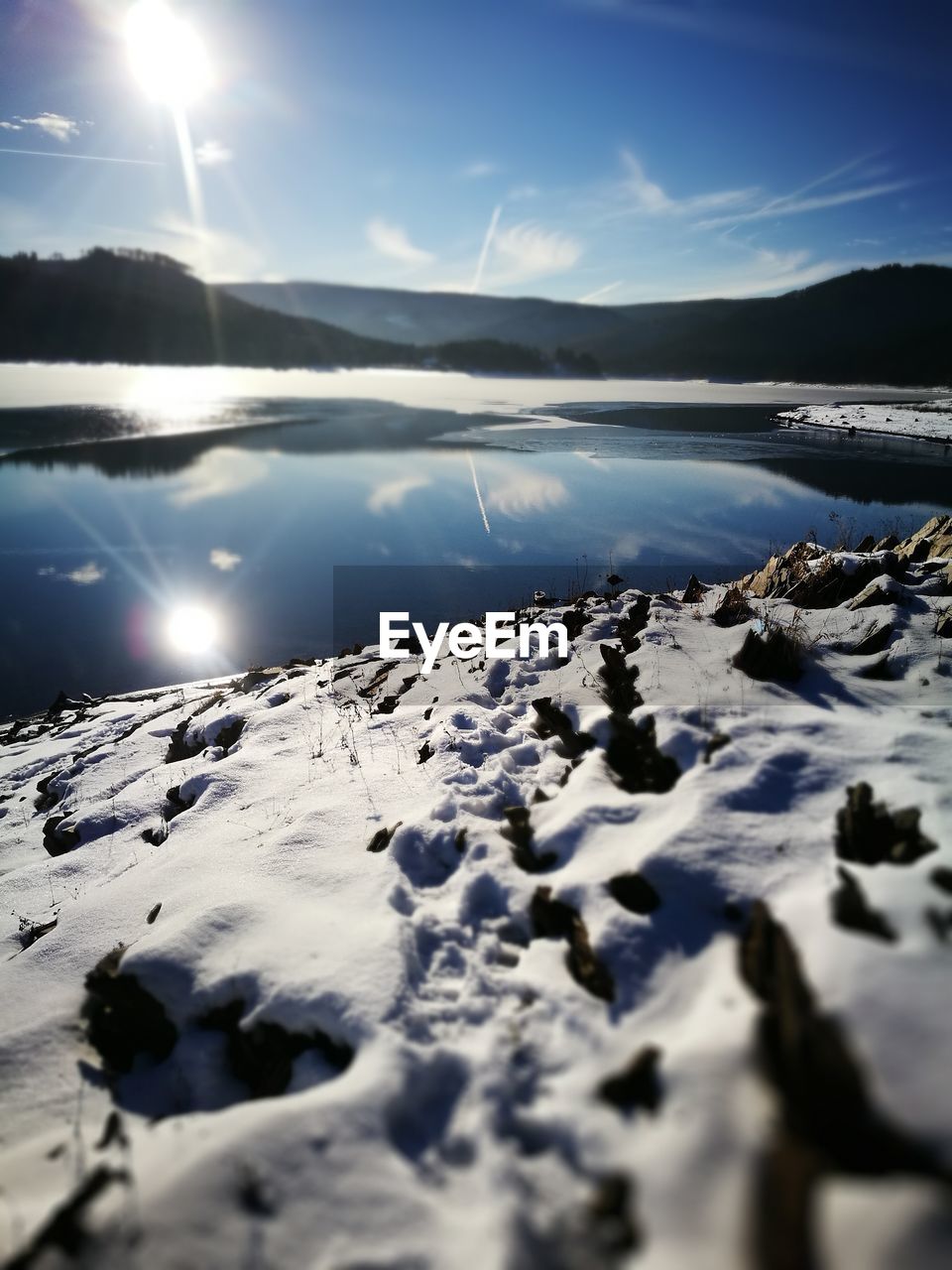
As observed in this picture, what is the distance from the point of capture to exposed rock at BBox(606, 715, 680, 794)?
466cm

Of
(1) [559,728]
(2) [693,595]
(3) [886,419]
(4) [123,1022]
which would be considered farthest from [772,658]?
(3) [886,419]

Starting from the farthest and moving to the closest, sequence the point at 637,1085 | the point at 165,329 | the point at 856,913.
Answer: the point at 165,329, the point at 856,913, the point at 637,1085

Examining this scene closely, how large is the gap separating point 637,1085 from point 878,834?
2109 millimetres

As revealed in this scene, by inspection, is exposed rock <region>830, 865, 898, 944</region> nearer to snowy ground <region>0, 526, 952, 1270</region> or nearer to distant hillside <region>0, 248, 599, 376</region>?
snowy ground <region>0, 526, 952, 1270</region>

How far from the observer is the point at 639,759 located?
16.3ft

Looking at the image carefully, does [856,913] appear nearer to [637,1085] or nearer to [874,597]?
[637,1085]

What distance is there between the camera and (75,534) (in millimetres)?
25562

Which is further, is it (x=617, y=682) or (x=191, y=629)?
(x=191, y=629)

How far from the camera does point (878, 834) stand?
11.7 ft

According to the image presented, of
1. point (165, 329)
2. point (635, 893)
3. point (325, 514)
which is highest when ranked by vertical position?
point (165, 329)

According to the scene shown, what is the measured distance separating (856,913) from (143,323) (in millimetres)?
164186

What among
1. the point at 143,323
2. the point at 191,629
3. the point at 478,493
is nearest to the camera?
the point at 191,629

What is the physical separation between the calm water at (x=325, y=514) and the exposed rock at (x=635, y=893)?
501 inches

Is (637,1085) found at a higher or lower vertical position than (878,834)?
lower
